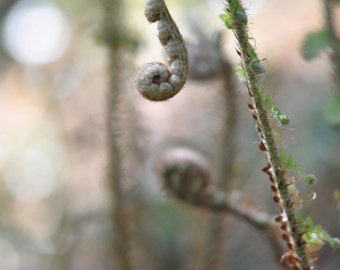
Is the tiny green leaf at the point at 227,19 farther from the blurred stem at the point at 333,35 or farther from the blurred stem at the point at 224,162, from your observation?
the blurred stem at the point at 224,162

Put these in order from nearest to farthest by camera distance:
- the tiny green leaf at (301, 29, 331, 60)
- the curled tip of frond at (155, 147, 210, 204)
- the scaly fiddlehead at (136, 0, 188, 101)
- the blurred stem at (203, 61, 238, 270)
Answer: the scaly fiddlehead at (136, 0, 188, 101) < the tiny green leaf at (301, 29, 331, 60) < the curled tip of frond at (155, 147, 210, 204) < the blurred stem at (203, 61, 238, 270)

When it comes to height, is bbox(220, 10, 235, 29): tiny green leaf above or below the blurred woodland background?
below

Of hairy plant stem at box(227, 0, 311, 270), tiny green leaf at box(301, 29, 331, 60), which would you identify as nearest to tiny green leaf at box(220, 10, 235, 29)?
hairy plant stem at box(227, 0, 311, 270)

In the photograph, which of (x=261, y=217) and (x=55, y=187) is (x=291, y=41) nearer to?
(x=55, y=187)

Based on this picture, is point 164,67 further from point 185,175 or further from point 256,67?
point 185,175

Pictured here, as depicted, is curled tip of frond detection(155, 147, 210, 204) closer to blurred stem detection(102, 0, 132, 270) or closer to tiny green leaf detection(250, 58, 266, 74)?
blurred stem detection(102, 0, 132, 270)

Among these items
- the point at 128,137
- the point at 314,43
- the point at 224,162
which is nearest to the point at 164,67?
the point at 314,43

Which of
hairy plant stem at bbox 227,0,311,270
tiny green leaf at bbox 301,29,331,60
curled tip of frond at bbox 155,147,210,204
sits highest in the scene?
tiny green leaf at bbox 301,29,331,60
